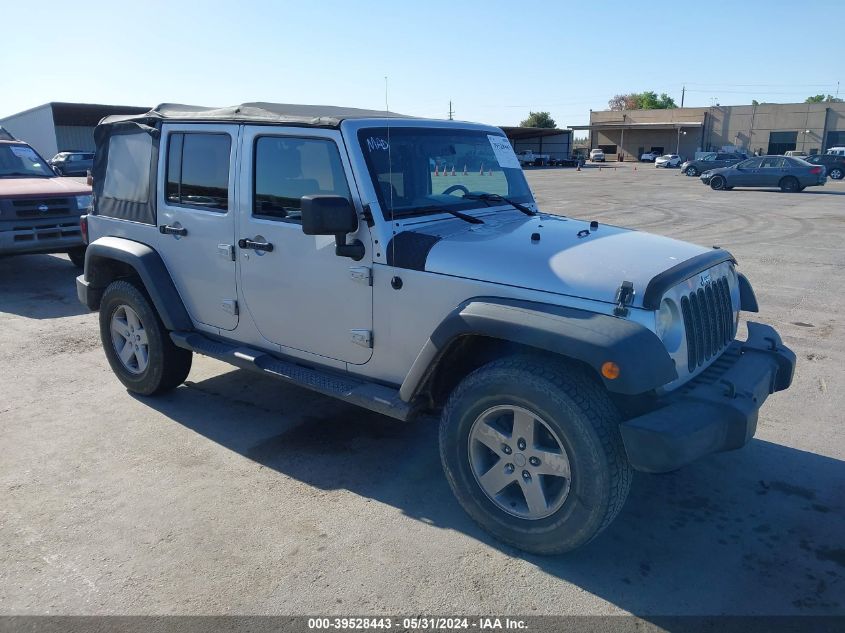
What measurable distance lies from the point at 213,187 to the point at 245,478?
6.12 ft

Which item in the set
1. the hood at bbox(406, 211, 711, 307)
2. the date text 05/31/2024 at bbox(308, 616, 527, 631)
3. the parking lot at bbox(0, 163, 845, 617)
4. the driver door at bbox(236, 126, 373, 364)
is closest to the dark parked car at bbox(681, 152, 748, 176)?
the parking lot at bbox(0, 163, 845, 617)

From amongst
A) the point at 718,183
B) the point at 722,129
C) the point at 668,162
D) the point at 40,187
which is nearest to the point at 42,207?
the point at 40,187

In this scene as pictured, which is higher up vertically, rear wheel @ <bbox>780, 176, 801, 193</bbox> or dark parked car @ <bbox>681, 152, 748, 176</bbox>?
dark parked car @ <bbox>681, 152, 748, 176</bbox>

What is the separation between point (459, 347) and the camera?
3.31m

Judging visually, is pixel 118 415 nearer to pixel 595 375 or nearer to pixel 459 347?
pixel 459 347

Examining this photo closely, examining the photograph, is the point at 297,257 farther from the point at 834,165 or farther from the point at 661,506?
the point at 834,165

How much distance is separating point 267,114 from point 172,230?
1.14m

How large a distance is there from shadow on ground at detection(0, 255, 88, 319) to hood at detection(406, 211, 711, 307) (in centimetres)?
606

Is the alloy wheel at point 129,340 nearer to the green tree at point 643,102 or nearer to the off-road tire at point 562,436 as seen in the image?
the off-road tire at point 562,436

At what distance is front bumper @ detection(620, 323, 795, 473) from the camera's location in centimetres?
271

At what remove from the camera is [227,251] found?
4230 millimetres

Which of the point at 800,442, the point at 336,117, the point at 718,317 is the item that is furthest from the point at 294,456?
the point at 800,442

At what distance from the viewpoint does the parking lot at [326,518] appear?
9.59 feet

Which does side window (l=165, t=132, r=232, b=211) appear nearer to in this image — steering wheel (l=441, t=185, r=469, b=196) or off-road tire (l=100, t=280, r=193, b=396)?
off-road tire (l=100, t=280, r=193, b=396)
